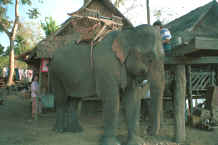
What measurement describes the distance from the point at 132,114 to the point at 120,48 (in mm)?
1410

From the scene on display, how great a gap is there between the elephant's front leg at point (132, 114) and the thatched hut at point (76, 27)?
315cm

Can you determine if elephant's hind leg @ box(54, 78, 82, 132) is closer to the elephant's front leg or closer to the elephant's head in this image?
the elephant's front leg

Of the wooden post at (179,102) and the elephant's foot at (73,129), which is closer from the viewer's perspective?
the wooden post at (179,102)

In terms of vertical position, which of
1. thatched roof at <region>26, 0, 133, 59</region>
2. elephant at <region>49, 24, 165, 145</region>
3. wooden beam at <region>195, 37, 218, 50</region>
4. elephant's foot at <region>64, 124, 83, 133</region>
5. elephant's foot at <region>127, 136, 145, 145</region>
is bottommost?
elephant's foot at <region>64, 124, 83, 133</region>

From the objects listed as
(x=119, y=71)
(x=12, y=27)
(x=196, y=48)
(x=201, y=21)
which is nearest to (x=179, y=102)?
(x=196, y=48)

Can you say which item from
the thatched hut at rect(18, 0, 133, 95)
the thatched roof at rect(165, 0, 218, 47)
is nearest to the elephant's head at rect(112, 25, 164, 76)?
the thatched hut at rect(18, 0, 133, 95)

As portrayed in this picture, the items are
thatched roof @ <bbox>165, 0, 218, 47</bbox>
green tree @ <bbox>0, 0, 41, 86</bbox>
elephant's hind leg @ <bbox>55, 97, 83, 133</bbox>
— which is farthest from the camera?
green tree @ <bbox>0, 0, 41, 86</bbox>

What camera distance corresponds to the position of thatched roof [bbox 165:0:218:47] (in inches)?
312

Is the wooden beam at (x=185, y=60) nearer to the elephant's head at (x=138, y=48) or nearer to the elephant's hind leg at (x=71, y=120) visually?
the elephant's head at (x=138, y=48)

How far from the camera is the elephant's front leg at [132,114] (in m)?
3.98

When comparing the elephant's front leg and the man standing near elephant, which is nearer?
the elephant's front leg

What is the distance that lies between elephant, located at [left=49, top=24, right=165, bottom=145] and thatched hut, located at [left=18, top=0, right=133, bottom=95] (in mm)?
2528

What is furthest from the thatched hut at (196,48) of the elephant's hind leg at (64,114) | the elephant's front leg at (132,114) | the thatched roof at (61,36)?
the thatched roof at (61,36)

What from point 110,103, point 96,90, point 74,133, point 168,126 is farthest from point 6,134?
point 168,126
